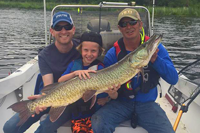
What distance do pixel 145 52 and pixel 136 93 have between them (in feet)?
2.12

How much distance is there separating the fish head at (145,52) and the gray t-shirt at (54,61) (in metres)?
0.97

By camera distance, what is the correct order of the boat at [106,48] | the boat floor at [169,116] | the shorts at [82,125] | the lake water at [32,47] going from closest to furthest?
the shorts at [82,125]
the boat at [106,48]
the boat floor at [169,116]
the lake water at [32,47]

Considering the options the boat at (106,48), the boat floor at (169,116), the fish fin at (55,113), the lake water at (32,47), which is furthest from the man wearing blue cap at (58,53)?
the lake water at (32,47)

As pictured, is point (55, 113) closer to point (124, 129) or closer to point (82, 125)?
point (82, 125)

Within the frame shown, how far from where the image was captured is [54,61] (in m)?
2.92

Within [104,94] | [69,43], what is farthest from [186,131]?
[69,43]

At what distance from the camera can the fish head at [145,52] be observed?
2.23 m

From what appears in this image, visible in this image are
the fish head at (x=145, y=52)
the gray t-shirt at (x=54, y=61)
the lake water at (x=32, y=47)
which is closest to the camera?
the fish head at (x=145, y=52)

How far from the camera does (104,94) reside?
272 cm

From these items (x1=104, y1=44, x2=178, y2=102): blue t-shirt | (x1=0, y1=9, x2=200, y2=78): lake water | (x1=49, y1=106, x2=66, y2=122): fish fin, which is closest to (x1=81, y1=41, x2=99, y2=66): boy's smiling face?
(x1=104, y1=44, x2=178, y2=102): blue t-shirt

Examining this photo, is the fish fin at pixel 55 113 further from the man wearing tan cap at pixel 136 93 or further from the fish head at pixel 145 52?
the fish head at pixel 145 52

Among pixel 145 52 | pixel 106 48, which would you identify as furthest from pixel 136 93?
pixel 106 48

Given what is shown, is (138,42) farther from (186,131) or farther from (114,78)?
(186,131)

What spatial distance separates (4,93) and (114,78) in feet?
5.89
